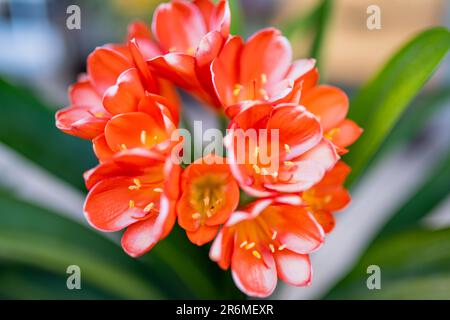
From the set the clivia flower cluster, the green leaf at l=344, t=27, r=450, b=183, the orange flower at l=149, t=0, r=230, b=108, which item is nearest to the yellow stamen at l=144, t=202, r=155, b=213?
the clivia flower cluster

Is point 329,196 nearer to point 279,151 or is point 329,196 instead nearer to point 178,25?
point 279,151

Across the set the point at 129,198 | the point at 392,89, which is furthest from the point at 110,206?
the point at 392,89

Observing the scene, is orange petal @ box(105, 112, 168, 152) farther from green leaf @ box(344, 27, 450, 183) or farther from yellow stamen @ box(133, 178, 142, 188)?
green leaf @ box(344, 27, 450, 183)

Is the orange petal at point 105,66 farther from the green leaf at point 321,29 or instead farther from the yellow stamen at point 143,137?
the green leaf at point 321,29

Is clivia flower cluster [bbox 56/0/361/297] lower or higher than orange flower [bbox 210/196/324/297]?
higher

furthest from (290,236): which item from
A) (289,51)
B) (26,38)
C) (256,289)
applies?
(26,38)

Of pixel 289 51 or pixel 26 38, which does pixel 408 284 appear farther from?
pixel 26 38
